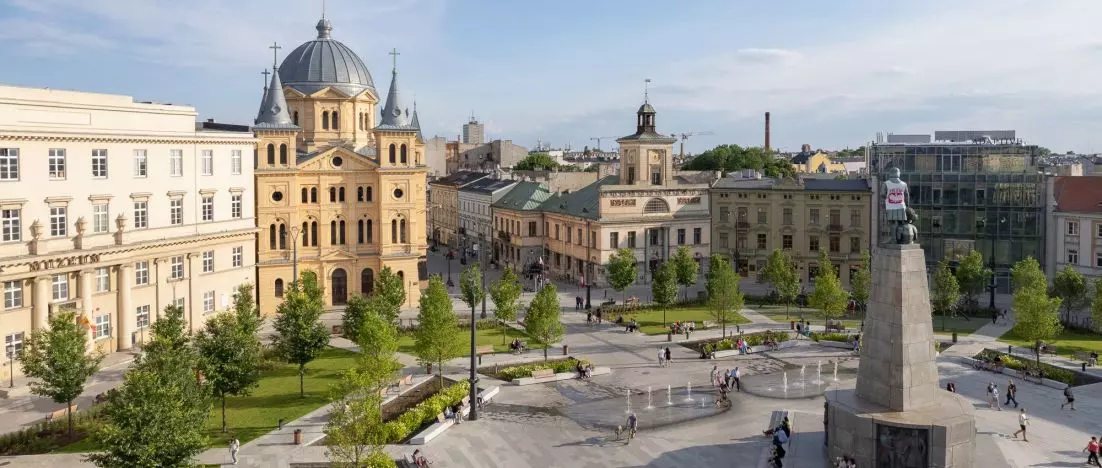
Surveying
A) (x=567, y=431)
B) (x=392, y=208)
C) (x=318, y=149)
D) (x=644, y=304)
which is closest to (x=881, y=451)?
(x=567, y=431)

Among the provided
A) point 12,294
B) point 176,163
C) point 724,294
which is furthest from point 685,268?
point 12,294

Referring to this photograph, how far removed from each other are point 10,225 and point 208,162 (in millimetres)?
14520

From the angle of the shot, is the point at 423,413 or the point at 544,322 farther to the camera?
the point at 544,322

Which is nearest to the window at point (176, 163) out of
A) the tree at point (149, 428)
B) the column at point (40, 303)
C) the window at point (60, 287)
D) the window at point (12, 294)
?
the window at point (60, 287)

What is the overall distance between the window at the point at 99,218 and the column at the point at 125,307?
230 cm

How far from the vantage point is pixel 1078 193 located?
69500 millimetres

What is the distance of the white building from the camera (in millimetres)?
44156

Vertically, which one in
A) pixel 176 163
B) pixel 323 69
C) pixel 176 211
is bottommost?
pixel 176 211

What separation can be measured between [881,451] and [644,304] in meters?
39.9

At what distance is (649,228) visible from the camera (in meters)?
81.3

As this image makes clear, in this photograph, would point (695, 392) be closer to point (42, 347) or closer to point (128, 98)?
point (42, 347)

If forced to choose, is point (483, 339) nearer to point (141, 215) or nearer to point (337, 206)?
point (337, 206)

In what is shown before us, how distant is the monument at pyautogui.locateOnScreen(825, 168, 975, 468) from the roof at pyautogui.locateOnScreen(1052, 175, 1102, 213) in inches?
1803

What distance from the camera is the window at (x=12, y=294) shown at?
142 feet
